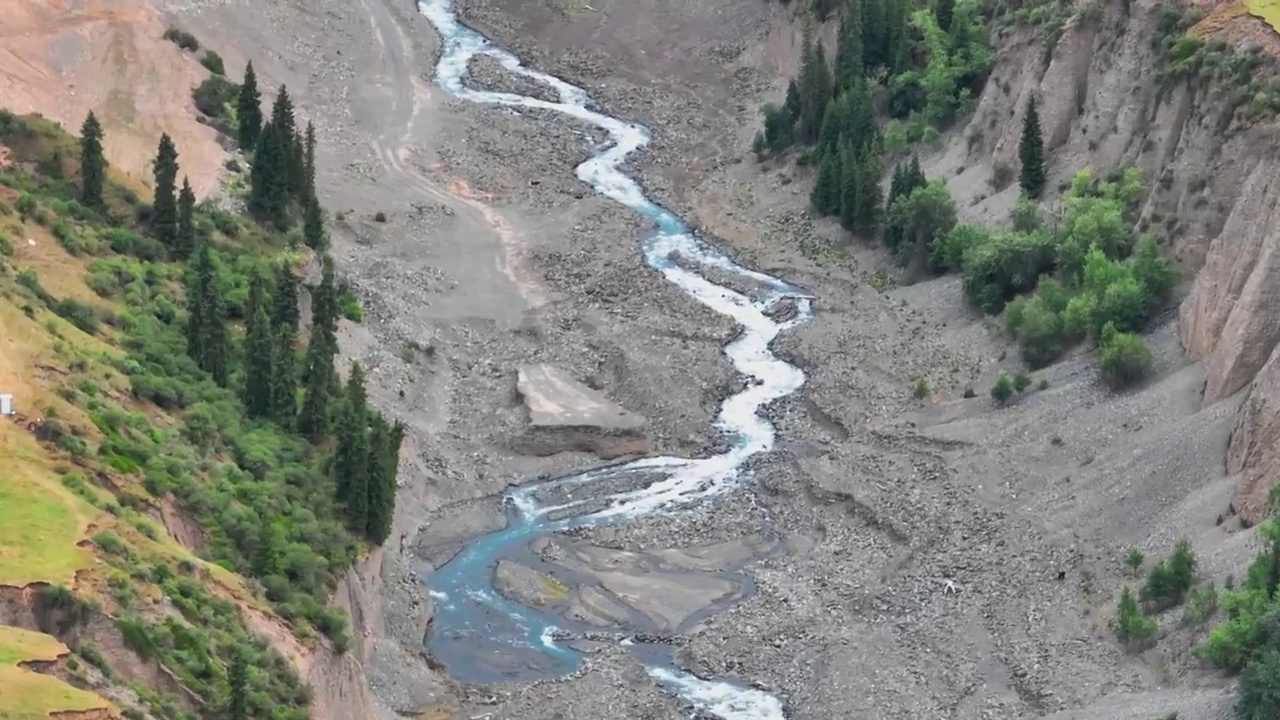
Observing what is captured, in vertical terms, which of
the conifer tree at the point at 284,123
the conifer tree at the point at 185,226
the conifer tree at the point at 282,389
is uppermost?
the conifer tree at the point at 284,123

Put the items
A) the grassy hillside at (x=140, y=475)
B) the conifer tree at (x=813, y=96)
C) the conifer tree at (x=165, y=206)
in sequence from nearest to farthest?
the grassy hillside at (x=140, y=475) < the conifer tree at (x=165, y=206) < the conifer tree at (x=813, y=96)

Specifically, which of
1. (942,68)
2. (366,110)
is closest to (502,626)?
(942,68)

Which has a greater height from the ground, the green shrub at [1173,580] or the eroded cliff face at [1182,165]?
the eroded cliff face at [1182,165]

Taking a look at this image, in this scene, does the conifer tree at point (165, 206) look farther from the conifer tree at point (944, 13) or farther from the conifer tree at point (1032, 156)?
the conifer tree at point (944, 13)

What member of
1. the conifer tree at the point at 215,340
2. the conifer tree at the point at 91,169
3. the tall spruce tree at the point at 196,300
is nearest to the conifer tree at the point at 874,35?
the tall spruce tree at the point at 196,300

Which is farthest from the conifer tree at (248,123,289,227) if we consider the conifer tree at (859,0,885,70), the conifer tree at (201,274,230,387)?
the conifer tree at (859,0,885,70)

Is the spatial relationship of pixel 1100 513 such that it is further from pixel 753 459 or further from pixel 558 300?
pixel 558 300
